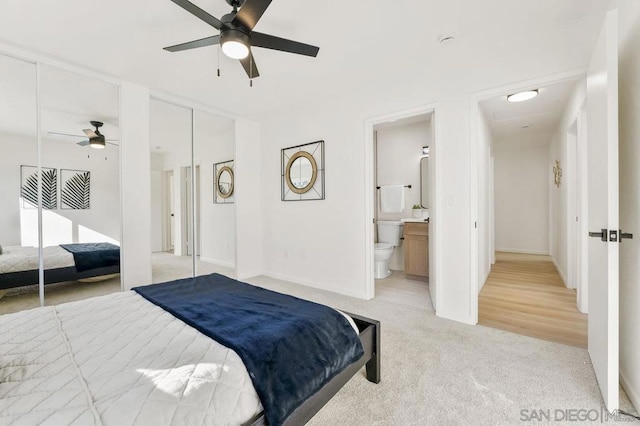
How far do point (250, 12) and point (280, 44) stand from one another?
1.17ft

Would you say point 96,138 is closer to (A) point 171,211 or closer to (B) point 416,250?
(A) point 171,211

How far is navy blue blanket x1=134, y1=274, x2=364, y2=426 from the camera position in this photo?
1073 millimetres

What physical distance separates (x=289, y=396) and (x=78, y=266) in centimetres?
289

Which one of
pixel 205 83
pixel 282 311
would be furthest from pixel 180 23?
pixel 282 311

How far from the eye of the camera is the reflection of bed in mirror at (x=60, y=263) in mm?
2436

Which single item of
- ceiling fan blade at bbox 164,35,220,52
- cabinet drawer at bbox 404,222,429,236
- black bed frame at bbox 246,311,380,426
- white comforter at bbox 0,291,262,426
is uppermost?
ceiling fan blade at bbox 164,35,220,52

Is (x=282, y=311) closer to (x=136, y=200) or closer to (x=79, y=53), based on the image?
(x=136, y=200)

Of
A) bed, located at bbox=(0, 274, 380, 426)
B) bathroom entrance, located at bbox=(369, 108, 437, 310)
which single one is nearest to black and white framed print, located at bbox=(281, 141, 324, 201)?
bathroom entrance, located at bbox=(369, 108, 437, 310)

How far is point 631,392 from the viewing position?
1537mm

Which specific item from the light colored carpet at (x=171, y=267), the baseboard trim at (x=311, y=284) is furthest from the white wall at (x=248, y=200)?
the light colored carpet at (x=171, y=267)

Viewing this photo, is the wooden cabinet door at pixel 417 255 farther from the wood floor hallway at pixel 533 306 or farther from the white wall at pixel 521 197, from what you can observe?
the white wall at pixel 521 197

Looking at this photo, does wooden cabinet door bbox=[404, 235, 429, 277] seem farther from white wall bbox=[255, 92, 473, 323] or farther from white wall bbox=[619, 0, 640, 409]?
white wall bbox=[619, 0, 640, 409]

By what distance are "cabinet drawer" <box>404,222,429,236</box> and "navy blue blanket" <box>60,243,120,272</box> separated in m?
3.65

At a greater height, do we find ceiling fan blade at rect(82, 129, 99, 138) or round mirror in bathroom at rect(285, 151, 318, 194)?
ceiling fan blade at rect(82, 129, 99, 138)
